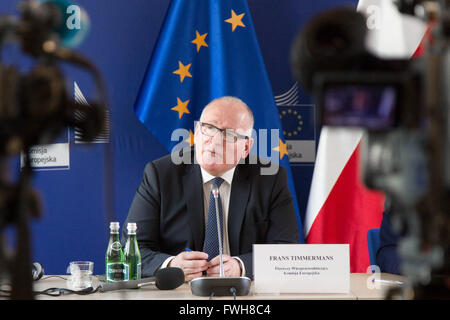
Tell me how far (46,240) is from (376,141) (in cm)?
341

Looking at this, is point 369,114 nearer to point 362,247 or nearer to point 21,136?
point 21,136

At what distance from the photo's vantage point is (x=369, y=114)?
737 millimetres

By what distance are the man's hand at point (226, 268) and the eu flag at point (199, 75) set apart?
1091mm

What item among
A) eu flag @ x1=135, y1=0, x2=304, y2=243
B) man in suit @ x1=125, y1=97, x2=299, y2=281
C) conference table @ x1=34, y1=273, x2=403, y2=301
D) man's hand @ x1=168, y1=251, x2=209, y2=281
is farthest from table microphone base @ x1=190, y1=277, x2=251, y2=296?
eu flag @ x1=135, y1=0, x2=304, y2=243

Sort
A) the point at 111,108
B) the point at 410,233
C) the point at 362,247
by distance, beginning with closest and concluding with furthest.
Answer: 1. the point at 410,233
2. the point at 362,247
3. the point at 111,108

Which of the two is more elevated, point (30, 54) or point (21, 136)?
point (30, 54)

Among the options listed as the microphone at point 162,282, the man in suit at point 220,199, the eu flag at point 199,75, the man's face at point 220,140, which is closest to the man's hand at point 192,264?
the microphone at point 162,282

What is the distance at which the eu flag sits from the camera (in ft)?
11.3

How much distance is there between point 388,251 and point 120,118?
198cm

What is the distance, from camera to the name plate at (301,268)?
200cm

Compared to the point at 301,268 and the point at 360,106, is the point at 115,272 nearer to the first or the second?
the point at 301,268

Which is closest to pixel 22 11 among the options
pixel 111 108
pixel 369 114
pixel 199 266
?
pixel 369 114

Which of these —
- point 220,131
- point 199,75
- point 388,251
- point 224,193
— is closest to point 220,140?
point 220,131

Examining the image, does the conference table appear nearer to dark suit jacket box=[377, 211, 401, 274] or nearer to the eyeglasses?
dark suit jacket box=[377, 211, 401, 274]
